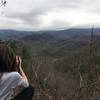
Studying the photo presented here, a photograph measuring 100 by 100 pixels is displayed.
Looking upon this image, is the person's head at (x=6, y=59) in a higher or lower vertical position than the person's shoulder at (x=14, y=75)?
higher

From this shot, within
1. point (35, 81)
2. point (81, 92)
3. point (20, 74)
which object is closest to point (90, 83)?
point (81, 92)

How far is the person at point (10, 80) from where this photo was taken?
333cm

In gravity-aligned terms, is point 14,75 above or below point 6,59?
below

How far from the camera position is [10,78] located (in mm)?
3379

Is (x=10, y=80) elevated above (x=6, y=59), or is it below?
below

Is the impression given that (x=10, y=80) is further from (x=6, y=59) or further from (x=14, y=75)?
(x=6, y=59)

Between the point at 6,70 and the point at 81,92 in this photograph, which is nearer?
the point at 6,70

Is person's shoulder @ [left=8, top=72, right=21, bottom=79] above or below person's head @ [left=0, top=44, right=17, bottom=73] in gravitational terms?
below

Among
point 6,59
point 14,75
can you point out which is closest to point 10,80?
point 14,75

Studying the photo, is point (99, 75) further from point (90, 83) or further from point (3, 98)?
point (3, 98)

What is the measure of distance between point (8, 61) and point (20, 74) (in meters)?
0.19

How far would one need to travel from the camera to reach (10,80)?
3.38m

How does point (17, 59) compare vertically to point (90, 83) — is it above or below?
above

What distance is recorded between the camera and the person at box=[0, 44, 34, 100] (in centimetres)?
333
